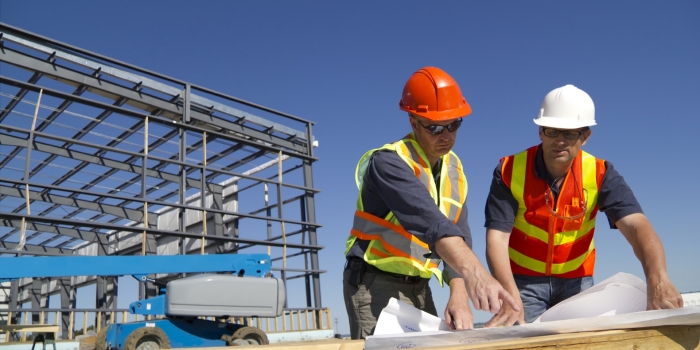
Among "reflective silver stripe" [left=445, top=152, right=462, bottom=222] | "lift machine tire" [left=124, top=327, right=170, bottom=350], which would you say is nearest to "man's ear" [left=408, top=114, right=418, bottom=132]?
"reflective silver stripe" [left=445, top=152, right=462, bottom=222]

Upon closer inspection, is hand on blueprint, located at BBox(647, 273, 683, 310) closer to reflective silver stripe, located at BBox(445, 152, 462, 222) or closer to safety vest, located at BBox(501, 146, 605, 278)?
safety vest, located at BBox(501, 146, 605, 278)

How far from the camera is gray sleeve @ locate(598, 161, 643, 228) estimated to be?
112 inches

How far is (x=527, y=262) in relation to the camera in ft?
10.1

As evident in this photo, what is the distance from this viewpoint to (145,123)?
1173 cm

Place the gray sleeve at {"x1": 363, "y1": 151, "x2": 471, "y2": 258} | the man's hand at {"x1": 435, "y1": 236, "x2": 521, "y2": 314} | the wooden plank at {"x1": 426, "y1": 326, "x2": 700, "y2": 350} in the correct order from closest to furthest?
the wooden plank at {"x1": 426, "y1": 326, "x2": 700, "y2": 350}
the man's hand at {"x1": 435, "y1": 236, "x2": 521, "y2": 314}
the gray sleeve at {"x1": 363, "y1": 151, "x2": 471, "y2": 258}

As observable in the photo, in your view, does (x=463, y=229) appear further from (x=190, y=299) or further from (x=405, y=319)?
(x=190, y=299)

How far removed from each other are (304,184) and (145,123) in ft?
13.3

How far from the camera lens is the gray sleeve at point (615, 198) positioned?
2846mm

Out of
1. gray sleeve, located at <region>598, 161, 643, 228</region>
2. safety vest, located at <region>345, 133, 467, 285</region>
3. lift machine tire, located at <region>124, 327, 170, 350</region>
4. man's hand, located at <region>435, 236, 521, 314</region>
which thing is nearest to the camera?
man's hand, located at <region>435, 236, 521, 314</region>

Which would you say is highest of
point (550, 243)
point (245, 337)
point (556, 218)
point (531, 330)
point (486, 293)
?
point (556, 218)

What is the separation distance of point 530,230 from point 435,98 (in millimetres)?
968

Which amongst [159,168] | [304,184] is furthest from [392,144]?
[159,168]

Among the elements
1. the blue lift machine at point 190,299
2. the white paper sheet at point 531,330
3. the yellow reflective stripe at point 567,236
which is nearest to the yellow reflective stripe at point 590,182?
the yellow reflective stripe at point 567,236

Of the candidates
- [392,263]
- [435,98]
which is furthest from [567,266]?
[435,98]
